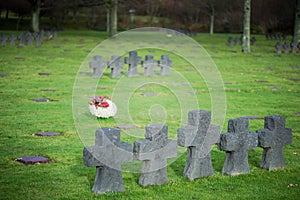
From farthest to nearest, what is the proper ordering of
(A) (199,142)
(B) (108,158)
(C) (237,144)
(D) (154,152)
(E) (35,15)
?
(E) (35,15) < (C) (237,144) < (A) (199,142) < (D) (154,152) < (B) (108,158)

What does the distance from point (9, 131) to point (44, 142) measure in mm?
1298

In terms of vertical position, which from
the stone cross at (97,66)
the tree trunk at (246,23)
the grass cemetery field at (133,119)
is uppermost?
the tree trunk at (246,23)

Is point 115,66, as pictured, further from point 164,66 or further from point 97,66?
point 164,66

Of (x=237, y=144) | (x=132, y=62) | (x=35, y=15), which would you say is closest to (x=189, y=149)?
(x=237, y=144)

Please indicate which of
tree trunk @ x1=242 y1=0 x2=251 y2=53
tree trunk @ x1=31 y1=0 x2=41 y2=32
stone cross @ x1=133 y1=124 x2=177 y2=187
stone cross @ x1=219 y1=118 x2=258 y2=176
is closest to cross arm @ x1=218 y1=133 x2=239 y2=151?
stone cross @ x1=219 y1=118 x2=258 y2=176

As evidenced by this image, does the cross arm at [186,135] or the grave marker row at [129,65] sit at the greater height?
the grave marker row at [129,65]

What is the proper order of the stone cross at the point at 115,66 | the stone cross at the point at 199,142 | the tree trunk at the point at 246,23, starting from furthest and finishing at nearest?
1. the tree trunk at the point at 246,23
2. the stone cross at the point at 115,66
3. the stone cross at the point at 199,142

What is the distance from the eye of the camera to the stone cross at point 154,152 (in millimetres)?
7270

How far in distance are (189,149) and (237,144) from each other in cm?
77

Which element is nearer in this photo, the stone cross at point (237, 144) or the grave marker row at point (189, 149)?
the grave marker row at point (189, 149)

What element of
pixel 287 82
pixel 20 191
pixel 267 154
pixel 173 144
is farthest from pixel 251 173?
pixel 287 82

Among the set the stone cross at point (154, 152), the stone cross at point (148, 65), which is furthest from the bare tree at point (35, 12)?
the stone cross at point (154, 152)

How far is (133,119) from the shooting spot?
515 inches

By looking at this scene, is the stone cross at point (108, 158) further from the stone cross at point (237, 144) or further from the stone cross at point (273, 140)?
the stone cross at point (273, 140)
